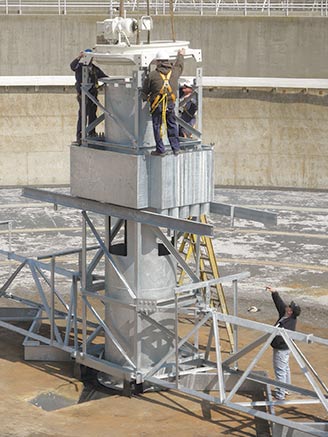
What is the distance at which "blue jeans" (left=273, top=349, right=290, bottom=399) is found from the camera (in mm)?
16297

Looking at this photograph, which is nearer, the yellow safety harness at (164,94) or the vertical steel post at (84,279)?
the yellow safety harness at (164,94)

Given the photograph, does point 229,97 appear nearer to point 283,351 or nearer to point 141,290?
point 141,290

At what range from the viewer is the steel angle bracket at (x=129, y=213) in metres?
15.4

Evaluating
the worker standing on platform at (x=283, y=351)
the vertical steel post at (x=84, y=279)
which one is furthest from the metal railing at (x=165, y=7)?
the worker standing on platform at (x=283, y=351)

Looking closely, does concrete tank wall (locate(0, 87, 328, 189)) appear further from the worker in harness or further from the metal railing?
the worker in harness

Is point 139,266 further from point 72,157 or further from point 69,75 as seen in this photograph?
point 69,75

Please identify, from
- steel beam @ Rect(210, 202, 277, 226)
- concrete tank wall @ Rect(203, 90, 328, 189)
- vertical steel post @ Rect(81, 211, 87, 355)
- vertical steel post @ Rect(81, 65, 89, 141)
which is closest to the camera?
steel beam @ Rect(210, 202, 277, 226)

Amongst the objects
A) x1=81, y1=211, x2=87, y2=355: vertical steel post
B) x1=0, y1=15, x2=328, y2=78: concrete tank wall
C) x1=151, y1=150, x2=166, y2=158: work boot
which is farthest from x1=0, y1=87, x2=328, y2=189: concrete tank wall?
x1=151, y1=150, x2=166, y2=158: work boot

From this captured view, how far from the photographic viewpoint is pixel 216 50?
31.9 meters

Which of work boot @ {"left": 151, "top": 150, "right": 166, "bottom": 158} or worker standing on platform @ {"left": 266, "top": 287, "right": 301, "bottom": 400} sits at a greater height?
work boot @ {"left": 151, "top": 150, "right": 166, "bottom": 158}

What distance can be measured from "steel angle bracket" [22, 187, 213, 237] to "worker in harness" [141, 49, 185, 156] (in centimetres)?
95

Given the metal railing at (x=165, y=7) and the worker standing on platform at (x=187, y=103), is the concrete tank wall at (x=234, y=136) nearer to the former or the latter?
the metal railing at (x=165, y=7)

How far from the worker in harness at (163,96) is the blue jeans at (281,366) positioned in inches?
132

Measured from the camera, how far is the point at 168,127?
52.8 feet
